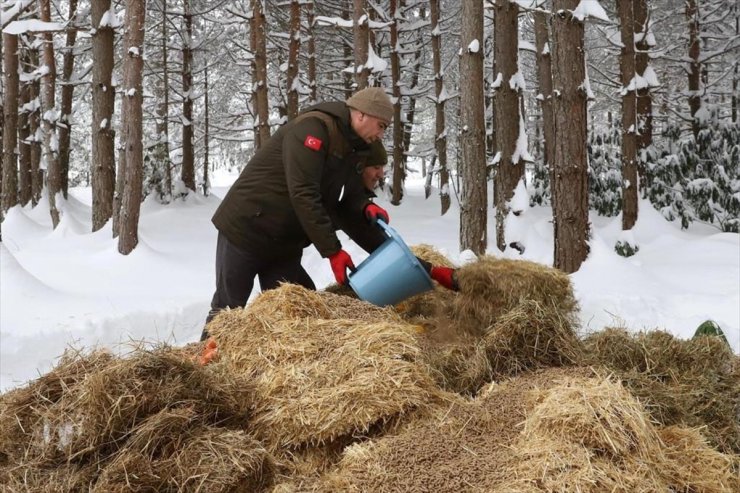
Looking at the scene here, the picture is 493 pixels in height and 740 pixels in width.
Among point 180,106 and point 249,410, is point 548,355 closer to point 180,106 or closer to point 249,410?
point 249,410

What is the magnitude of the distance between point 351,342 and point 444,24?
2024cm

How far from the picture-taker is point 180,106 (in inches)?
1142

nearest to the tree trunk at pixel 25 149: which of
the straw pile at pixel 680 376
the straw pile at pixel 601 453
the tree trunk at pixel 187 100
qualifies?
the tree trunk at pixel 187 100

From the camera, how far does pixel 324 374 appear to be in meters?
3.09

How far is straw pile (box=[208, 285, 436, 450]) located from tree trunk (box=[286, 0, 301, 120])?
11.5 m

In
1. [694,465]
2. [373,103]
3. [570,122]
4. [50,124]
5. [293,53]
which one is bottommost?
[694,465]

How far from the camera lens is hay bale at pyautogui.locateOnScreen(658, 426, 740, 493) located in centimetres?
261

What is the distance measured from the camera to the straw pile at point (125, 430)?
8.37 ft

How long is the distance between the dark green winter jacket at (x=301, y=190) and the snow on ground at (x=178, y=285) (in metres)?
0.97

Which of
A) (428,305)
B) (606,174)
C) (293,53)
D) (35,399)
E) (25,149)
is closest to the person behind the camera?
(35,399)

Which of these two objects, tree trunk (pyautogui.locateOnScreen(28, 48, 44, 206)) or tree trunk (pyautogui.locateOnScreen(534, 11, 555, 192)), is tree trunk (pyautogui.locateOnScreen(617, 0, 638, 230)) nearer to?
tree trunk (pyautogui.locateOnScreen(534, 11, 555, 192))

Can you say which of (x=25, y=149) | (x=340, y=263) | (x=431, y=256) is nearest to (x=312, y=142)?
(x=340, y=263)

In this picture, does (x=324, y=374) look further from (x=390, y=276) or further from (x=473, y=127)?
(x=473, y=127)

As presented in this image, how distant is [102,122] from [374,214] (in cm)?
829
